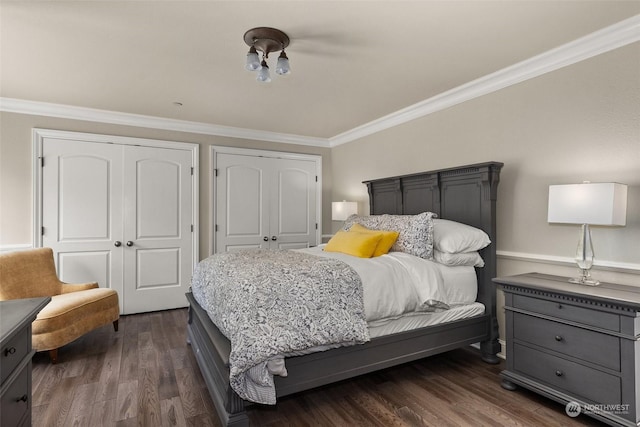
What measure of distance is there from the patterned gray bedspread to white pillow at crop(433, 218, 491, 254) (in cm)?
91

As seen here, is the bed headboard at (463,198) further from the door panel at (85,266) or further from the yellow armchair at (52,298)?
the door panel at (85,266)

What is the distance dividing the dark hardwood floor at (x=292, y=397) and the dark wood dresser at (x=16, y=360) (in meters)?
0.83

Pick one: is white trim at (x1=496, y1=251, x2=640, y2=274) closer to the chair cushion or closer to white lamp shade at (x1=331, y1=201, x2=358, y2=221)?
Result: white lamp shade at (x1=331, y1=201, x2=358, y2=221)

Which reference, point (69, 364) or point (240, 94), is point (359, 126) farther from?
point (69, 364)

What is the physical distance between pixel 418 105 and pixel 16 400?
12.1ft

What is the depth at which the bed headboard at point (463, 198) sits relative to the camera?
9.09 feet

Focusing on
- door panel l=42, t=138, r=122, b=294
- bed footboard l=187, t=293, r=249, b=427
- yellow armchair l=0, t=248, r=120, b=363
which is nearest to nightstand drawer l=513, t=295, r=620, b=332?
bed footboard l=187, t=293, r=249, b=427

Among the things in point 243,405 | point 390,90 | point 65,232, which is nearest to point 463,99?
point 390,90

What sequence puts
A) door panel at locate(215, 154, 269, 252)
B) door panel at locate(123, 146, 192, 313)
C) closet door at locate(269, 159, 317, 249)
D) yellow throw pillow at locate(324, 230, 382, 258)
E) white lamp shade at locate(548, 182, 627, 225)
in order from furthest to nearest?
1. closet door at locate(269, 159, 317, 249)
2. door panel at locate(215, 154, 269, 252)
3. door panel at locate(123, 146, 192, 313)
4. yellow throw pillow at locate(324, 230, 382, 258)
5. white lamp shade at locate(548, 182, 627, 225)

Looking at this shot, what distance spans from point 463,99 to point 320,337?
2.59m

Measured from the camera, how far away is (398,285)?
2342 millimetres

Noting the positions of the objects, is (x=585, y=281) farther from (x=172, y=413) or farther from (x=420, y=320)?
(x=172, y=413)

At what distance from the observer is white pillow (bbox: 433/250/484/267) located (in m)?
2.67

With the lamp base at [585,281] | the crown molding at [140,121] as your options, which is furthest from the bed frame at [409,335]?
the crown molding at [140,121]
